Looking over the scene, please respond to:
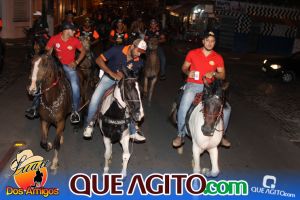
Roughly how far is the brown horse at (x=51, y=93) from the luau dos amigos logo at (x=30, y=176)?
0.33 meters

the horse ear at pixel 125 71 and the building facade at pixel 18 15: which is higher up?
the horse ear at pixel 125 71

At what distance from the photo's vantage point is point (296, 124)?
13.4 metres

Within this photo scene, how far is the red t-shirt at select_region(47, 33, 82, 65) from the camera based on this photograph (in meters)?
9.45

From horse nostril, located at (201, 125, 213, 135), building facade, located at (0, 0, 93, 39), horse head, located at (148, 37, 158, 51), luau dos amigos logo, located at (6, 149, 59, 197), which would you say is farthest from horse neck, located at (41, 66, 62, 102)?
building facade, located at (0, 0, 93, 39)

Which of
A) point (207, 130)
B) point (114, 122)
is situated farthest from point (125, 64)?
point (207, 130)

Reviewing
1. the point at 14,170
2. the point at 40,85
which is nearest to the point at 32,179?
the point at 14,170

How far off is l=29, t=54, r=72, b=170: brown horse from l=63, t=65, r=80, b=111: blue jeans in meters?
0.30

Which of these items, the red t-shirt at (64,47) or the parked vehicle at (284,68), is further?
the parked vehicle at (284,68)

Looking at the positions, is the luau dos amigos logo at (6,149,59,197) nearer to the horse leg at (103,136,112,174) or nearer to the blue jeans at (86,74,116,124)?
the horse leg at (103,136,112,174)

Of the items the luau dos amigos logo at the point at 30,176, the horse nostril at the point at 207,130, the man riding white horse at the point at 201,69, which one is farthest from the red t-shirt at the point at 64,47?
the horse nostril at the point at 207,130

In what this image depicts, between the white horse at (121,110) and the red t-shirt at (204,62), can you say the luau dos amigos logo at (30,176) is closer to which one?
the white horse at (121,110)

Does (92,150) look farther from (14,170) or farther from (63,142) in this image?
(14,170)

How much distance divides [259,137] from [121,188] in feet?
17.7

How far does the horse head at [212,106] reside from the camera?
7172mm
